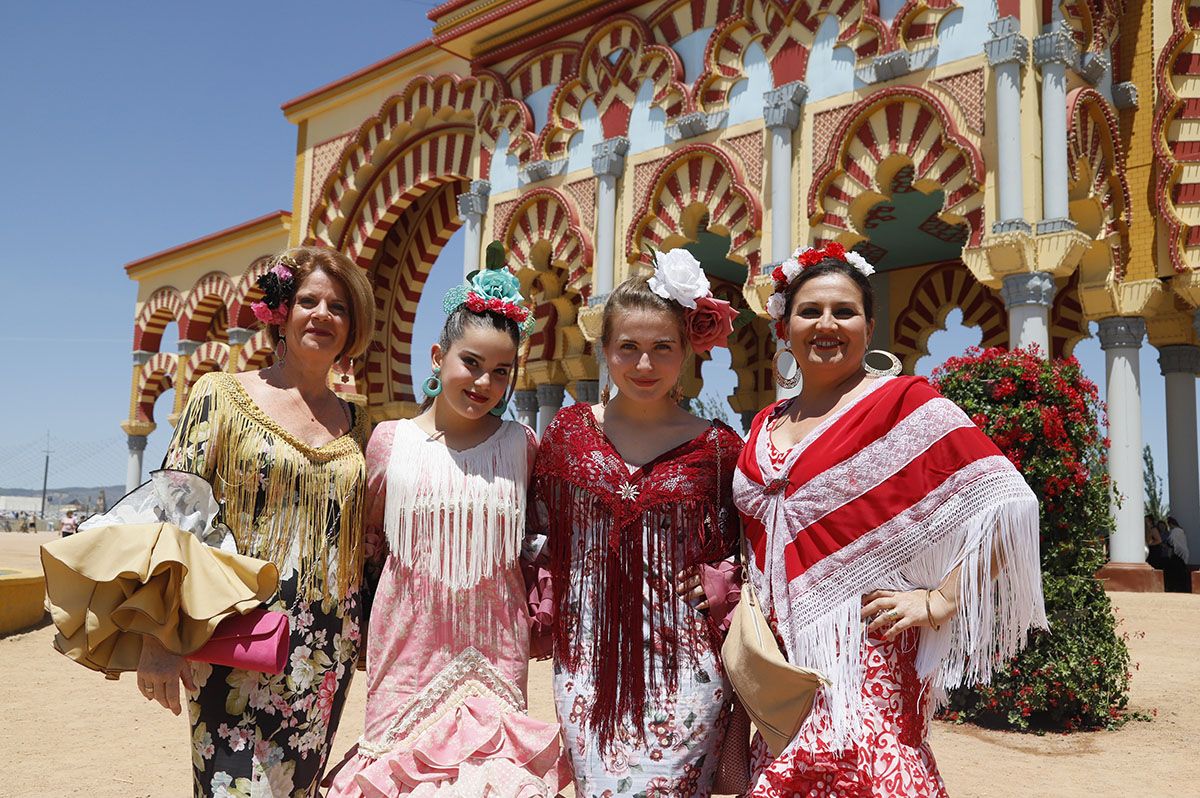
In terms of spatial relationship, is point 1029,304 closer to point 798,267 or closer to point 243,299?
point 798,267

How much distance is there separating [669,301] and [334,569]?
Result: 117 centimetres

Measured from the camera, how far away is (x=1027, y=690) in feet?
19.1

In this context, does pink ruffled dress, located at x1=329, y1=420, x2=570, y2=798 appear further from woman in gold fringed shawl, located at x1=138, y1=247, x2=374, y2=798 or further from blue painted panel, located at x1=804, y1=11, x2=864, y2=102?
blue painted panel, located at x1=804, y1=11, x2=864, y2=102

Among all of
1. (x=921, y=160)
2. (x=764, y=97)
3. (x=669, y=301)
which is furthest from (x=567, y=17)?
(x=669, y=301)

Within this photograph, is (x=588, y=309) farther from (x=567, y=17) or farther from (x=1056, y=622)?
(x=1056, y=622)

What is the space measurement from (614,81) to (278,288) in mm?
10543

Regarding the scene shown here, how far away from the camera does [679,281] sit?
262cm

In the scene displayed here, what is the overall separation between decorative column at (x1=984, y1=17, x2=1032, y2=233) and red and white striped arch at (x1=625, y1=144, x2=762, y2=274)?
270 cm

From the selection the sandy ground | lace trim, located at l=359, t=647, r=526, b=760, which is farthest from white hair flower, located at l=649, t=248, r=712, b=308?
the sandy ground

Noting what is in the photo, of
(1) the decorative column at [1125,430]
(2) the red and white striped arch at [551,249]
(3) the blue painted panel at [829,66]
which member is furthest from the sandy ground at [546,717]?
(2) the red and white striped arch at [551,249]

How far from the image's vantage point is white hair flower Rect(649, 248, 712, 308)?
2.62 metres

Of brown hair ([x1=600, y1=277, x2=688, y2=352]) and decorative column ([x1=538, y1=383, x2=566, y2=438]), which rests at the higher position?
decorative column ([x1=538, y1=383, x2=566, y2=438])

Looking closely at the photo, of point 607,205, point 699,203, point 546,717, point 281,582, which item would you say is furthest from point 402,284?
point 281,582

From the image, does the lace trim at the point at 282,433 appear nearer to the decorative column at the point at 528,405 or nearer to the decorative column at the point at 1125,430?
the decorative column at the point at 1125,430
